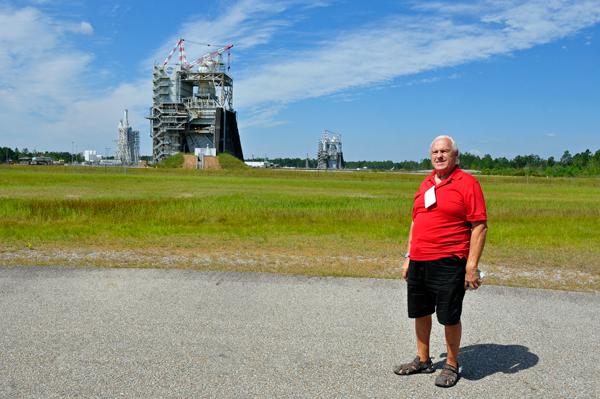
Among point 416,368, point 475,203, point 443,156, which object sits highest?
point 443,156

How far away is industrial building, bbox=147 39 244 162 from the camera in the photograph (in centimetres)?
8812

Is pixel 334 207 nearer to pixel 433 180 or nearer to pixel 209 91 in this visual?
pixel 433 180

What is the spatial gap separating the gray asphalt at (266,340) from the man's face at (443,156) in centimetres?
192

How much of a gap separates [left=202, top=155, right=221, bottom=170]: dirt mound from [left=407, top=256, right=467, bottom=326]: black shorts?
7798 cm

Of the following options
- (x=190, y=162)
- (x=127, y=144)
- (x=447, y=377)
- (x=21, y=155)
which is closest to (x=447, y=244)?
(x=447, y=377)

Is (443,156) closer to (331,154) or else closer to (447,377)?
(447,377)

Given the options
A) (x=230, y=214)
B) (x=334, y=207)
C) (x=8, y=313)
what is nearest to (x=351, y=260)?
(x=8, y=313)

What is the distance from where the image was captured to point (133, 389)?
372 centimetres

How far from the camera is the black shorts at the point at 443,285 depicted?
3852mm

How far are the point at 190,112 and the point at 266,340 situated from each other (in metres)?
88.8

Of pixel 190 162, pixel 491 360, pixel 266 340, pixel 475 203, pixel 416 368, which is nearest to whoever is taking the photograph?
pixel 475 203

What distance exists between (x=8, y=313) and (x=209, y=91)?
91.7 metres

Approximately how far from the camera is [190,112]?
88938 millimetres

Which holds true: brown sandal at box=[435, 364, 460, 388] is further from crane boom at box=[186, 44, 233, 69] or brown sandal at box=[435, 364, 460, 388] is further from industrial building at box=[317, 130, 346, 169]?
industrial building at box=[317, 130, 346, 169]
